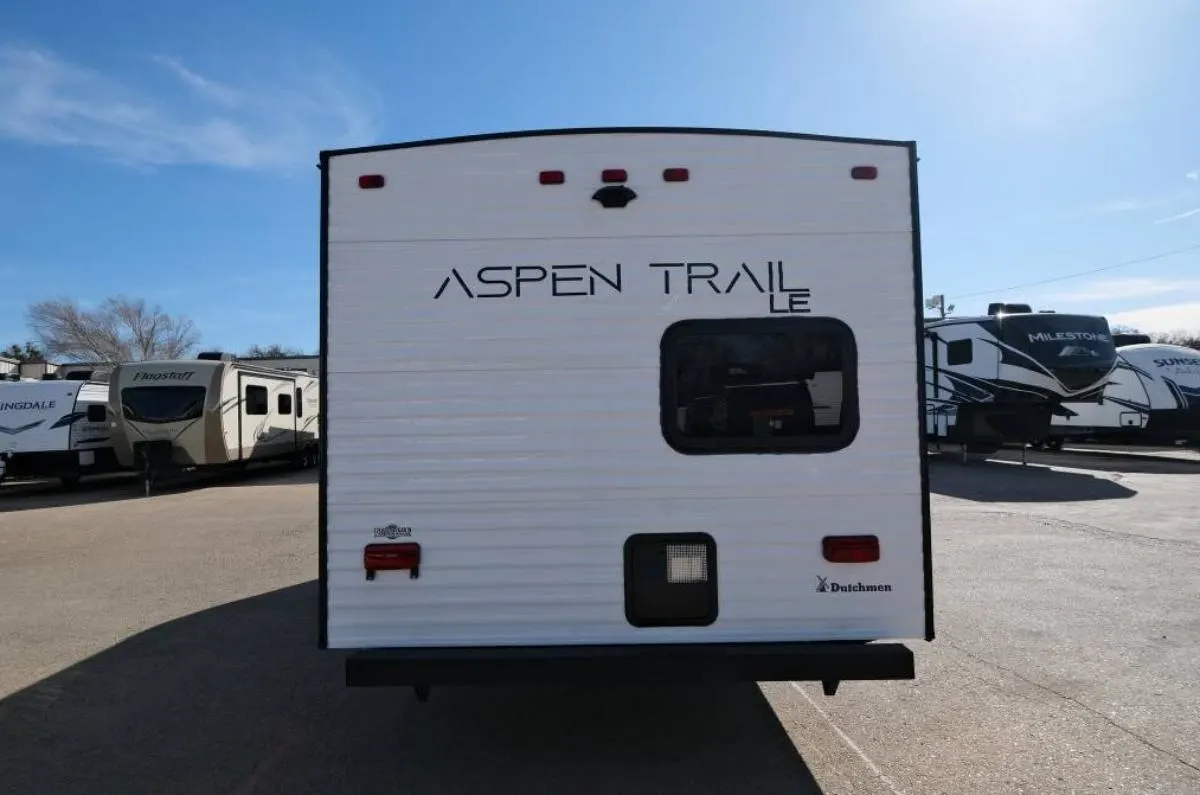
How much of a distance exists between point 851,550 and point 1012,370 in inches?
572

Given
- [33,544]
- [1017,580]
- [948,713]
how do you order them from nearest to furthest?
[948,713], [1017,580], [33,544]

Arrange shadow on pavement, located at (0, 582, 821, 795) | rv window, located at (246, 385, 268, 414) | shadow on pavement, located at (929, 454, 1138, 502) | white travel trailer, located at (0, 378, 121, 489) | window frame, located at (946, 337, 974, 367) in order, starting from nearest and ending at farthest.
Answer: shadow on pavement, located at (0, 582, 821, 795) < shadow on pavement, located at (929, 454, 1138, 502) < white travel trailer, located at (0, 378, 121, 489) < window frame, located at (946, 337, 974, 367) < rv window, located at (246, 385, 268, 414)

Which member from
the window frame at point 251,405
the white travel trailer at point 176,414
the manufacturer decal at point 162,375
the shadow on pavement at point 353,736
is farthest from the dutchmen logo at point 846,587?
the window frame at point 251,405

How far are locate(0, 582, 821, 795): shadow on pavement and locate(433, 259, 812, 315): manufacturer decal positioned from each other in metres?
2.22

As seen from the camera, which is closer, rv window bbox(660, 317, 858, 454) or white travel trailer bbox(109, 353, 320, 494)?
rv window bbox(660, 317, 858, 454)

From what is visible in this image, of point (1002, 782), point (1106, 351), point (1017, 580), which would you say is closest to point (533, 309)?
point (1002, 782)

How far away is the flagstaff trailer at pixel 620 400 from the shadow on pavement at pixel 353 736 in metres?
0.64

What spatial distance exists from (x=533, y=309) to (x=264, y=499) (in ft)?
41.4

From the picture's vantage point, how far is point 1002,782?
3439mm

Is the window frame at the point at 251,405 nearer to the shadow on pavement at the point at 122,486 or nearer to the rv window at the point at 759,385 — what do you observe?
the shadow on pavement at the point at 122,486

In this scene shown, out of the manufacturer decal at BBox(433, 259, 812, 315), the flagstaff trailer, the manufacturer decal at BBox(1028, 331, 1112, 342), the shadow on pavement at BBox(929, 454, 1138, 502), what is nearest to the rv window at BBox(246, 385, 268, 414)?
the shadow on pavement at BBox(929, 454, 1138, 502)

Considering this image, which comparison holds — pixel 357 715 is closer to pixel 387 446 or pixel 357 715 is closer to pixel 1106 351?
pixel 387 446

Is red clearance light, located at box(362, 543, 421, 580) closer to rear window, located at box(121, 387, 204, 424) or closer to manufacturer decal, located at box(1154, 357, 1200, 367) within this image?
rear window, located at box(121, 387, 204, 424)

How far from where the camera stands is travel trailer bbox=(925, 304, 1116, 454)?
51.2ft
